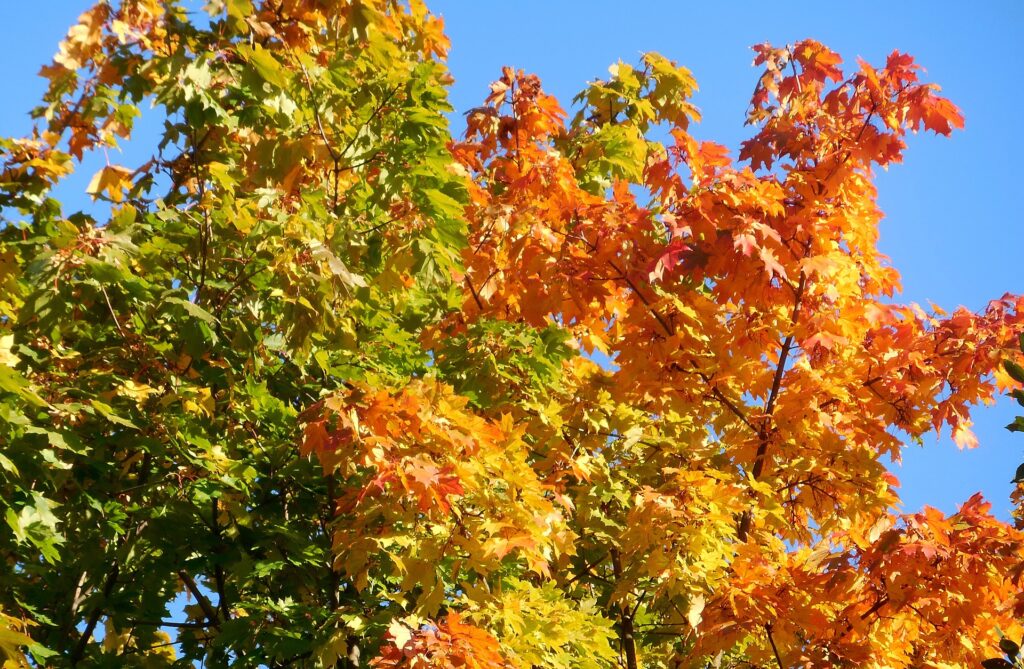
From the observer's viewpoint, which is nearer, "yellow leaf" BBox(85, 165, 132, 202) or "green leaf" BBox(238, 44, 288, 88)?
"green leaf" BBox(238, 44, 288, 88)

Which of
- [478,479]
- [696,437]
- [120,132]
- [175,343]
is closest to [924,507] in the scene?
[696,437]

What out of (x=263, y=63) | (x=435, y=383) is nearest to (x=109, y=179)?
(x=263, y=63)

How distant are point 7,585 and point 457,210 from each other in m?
→ 3.85

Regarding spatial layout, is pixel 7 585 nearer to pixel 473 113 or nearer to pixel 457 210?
pixel 457 210

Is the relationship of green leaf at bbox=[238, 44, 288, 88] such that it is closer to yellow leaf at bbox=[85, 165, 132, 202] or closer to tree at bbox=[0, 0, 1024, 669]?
tree at bbox=[0, 0, 1024, 669]

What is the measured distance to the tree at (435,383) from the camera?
5.32m

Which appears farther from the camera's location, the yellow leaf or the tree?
the yellow leaf

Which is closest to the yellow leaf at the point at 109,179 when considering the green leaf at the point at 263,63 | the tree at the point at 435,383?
the tree at the point at 435,383

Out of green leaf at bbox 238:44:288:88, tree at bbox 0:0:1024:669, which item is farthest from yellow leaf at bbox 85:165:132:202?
green leaf at bbox 238:44:288:88

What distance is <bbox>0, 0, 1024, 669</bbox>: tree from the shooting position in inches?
209

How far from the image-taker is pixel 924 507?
5594 millimetres

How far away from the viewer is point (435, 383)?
17.3 feet

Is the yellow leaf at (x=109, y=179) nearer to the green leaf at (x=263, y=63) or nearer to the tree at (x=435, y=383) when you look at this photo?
the tree at (x=435, y=383)

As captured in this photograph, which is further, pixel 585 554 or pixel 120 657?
pixel 585 554
